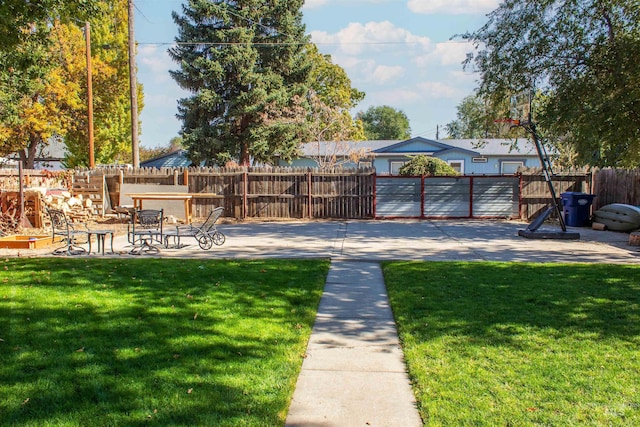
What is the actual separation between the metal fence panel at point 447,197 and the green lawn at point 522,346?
11.4 metres

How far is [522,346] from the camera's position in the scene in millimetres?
4742

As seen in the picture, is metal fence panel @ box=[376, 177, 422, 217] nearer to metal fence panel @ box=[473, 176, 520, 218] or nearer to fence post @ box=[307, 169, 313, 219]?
metal fence panel @ box=[473, 176, 520, 218]

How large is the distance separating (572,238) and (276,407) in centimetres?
1178

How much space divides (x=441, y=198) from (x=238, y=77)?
14.1 m

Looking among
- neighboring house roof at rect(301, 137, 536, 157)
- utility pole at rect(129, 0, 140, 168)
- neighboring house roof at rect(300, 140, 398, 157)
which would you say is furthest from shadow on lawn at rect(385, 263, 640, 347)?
neighboring house roof at rect(301, 137, 536, 157)

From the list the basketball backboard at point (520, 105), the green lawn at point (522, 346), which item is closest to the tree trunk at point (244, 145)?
the basketball backboard at point (520, 105)

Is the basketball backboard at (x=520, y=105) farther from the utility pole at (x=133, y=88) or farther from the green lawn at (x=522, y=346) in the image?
the utility pole at (x=133, y=88)

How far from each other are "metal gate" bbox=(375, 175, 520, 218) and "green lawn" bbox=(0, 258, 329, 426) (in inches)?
462

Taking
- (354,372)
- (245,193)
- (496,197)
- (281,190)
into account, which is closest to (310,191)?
(281,190)

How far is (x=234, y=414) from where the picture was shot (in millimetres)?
3393

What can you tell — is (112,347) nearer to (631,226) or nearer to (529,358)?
(529,358)

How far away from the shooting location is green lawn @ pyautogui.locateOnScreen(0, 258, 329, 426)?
3.45 m

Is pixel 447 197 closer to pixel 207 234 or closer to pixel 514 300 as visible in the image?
pixel 207 234

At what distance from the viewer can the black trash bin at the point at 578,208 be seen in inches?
660
